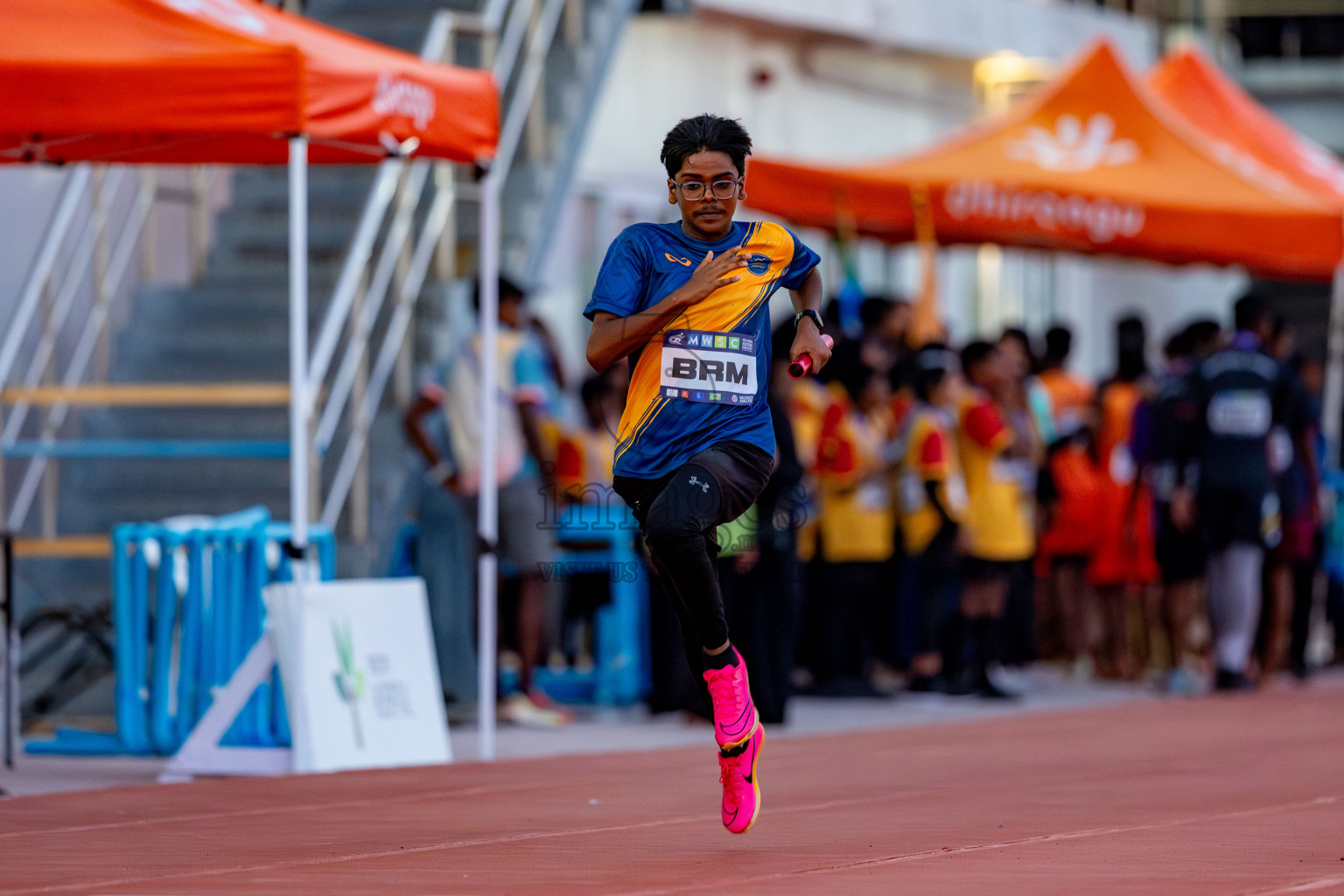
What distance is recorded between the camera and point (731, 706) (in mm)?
6820

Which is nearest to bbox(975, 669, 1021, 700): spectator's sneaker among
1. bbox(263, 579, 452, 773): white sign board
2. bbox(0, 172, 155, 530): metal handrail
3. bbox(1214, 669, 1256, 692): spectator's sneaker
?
bbox(1214, 669, 1256, 692): spectator's sneaker

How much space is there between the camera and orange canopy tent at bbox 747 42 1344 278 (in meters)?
14.6

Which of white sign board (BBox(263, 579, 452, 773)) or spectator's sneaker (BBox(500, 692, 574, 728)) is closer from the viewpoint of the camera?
white sign board (BBox(263, 579, 452, 773))

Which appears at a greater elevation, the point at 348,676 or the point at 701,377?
the point at 701,377

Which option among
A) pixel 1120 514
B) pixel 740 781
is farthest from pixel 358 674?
pixel 1120 514

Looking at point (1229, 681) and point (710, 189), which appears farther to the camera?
point (1229, 681)

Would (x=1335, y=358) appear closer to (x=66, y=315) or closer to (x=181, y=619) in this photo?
(x=66, y=315)

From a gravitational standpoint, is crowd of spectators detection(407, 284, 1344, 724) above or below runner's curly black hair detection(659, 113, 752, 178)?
below

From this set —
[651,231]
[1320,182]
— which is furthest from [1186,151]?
[651,231]

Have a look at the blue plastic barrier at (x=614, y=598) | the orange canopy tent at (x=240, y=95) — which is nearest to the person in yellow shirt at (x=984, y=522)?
the blue plastic barrier at (x=614, y=598)

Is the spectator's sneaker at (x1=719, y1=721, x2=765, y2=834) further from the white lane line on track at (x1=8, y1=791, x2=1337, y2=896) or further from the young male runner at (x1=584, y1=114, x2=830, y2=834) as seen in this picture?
the white lane line on track at (x1=8, y1=791, x2=1337, y2=896)

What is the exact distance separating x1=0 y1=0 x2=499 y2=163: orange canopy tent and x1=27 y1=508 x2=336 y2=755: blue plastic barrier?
5.44ft

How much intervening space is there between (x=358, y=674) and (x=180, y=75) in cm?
246

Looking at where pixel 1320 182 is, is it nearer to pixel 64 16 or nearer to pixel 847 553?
pixel 847 553
